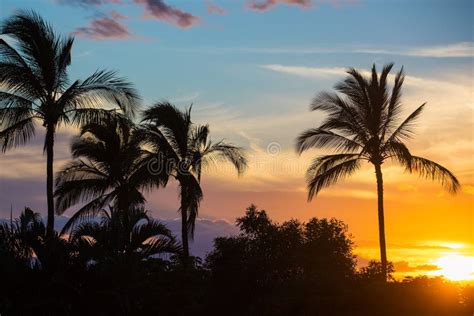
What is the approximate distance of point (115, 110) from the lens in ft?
84.7

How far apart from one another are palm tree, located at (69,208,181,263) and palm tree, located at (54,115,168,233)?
9.21m

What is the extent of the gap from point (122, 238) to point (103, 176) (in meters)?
14.5

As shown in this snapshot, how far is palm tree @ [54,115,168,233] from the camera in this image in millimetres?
34406

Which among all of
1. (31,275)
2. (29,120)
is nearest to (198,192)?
(29,120)

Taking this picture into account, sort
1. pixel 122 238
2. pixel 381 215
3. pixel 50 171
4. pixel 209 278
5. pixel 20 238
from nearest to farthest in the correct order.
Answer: pixel 20 238
pixel 122 238
pixel 50 171
pixel 209 278
pixel 381 215

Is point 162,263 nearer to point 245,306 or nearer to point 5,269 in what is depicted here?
point 245,306

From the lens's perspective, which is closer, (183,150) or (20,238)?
(20,238)

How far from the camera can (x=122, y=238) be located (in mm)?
21500

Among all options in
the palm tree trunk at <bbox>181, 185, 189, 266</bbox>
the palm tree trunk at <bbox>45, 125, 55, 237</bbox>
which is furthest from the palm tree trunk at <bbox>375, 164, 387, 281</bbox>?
the palm tree trunk at <bbox>45, 125, 55, 237</bbox>

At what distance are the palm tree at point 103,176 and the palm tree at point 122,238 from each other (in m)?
9.21

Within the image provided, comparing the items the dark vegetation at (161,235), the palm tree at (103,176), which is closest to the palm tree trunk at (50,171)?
the dark vegetation at (161,235)

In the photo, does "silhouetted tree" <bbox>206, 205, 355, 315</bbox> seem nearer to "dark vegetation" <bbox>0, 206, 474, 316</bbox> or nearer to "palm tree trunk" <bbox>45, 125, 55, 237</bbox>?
"dark vegetation" <bbox>0, 206, 474, 316</bbox>

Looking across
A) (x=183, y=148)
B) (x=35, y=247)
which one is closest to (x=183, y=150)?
(x=183, y=148)

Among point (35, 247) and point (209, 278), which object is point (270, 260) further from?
point (35, 247)
